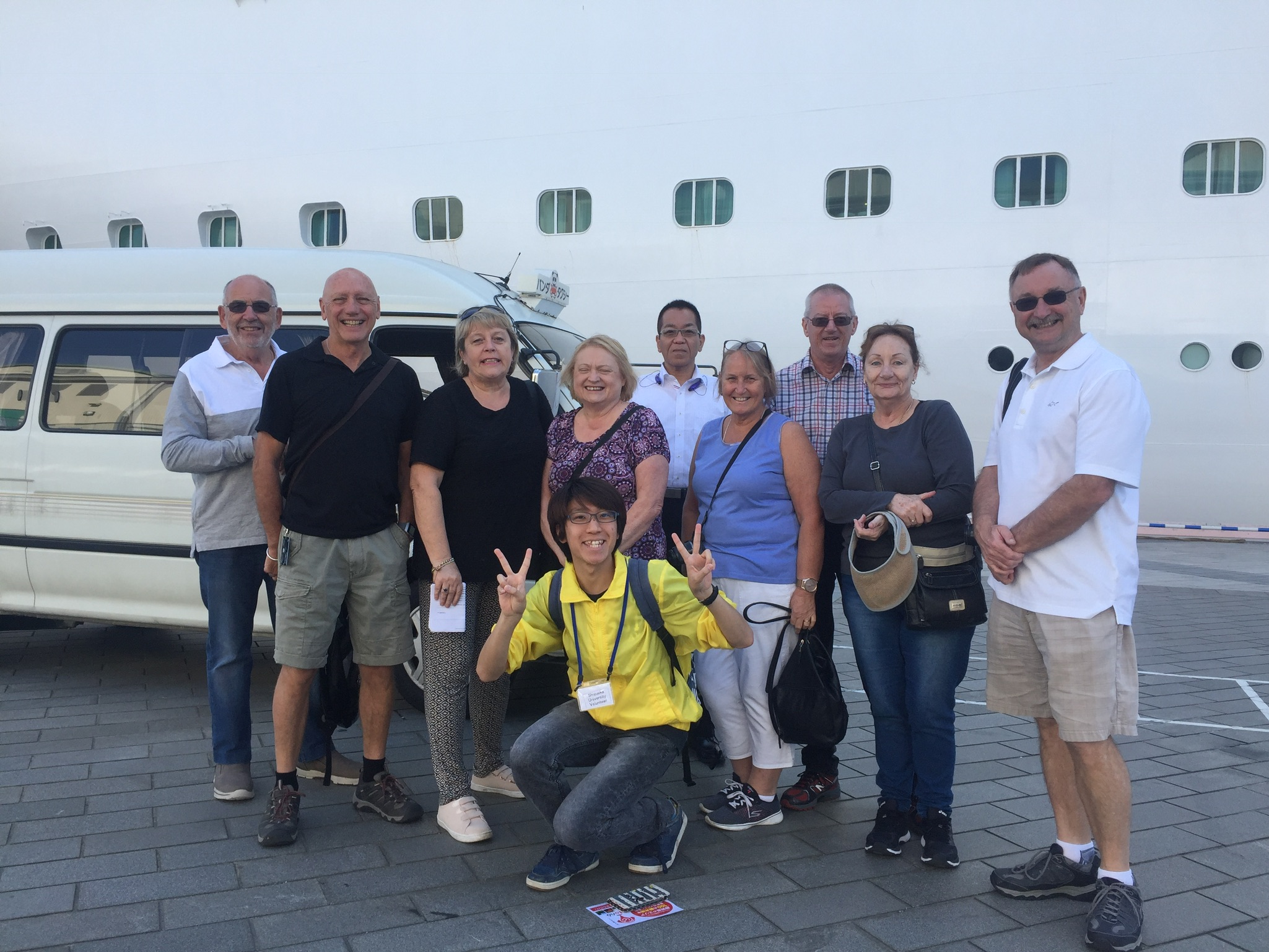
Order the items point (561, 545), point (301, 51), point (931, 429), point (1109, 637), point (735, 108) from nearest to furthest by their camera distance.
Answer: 1. point (1109, 637)
2. point (931, 429)
3. point (561, 545)
4. point (735, 108)
5. point (301, 51)

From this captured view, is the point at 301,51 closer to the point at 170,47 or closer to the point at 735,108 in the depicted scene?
the point at 170,47

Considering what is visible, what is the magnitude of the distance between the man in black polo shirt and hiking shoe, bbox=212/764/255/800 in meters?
0.36

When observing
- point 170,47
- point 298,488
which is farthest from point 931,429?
point 170,47

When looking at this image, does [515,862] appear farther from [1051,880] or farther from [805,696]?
[1051,880]

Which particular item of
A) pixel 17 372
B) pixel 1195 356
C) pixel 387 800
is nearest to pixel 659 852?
pixel 387 800

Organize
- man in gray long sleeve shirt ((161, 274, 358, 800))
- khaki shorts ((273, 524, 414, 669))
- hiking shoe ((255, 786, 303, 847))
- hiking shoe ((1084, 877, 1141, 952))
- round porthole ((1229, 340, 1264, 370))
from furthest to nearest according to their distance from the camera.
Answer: round porthole ((1229, 340, 1264, 370)) → man in gray long sleeve shirt ((161, 274, 358, 800)) → khaki shorts ((273, 524, 414, 669)) → hiking shoe ((255, 786, 303, 847)) → hiking shoe ((1084, 877, 1141, 952))

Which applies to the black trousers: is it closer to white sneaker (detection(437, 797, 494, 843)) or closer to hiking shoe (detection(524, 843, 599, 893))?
hiking shoe (detection(524, 843, 599, 893))

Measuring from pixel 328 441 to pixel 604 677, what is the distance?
123 centimetres

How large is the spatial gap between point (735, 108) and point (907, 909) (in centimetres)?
895

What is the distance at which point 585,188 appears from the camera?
10641mm

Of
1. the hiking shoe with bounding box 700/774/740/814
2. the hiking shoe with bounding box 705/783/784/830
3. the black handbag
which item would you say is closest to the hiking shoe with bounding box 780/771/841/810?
the hiking shoe with bounding box 705/783/784/830

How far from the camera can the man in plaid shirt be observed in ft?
12.2

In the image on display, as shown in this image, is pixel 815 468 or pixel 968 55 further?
pixel 968 55

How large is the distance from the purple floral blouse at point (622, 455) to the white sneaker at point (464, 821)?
104cm
